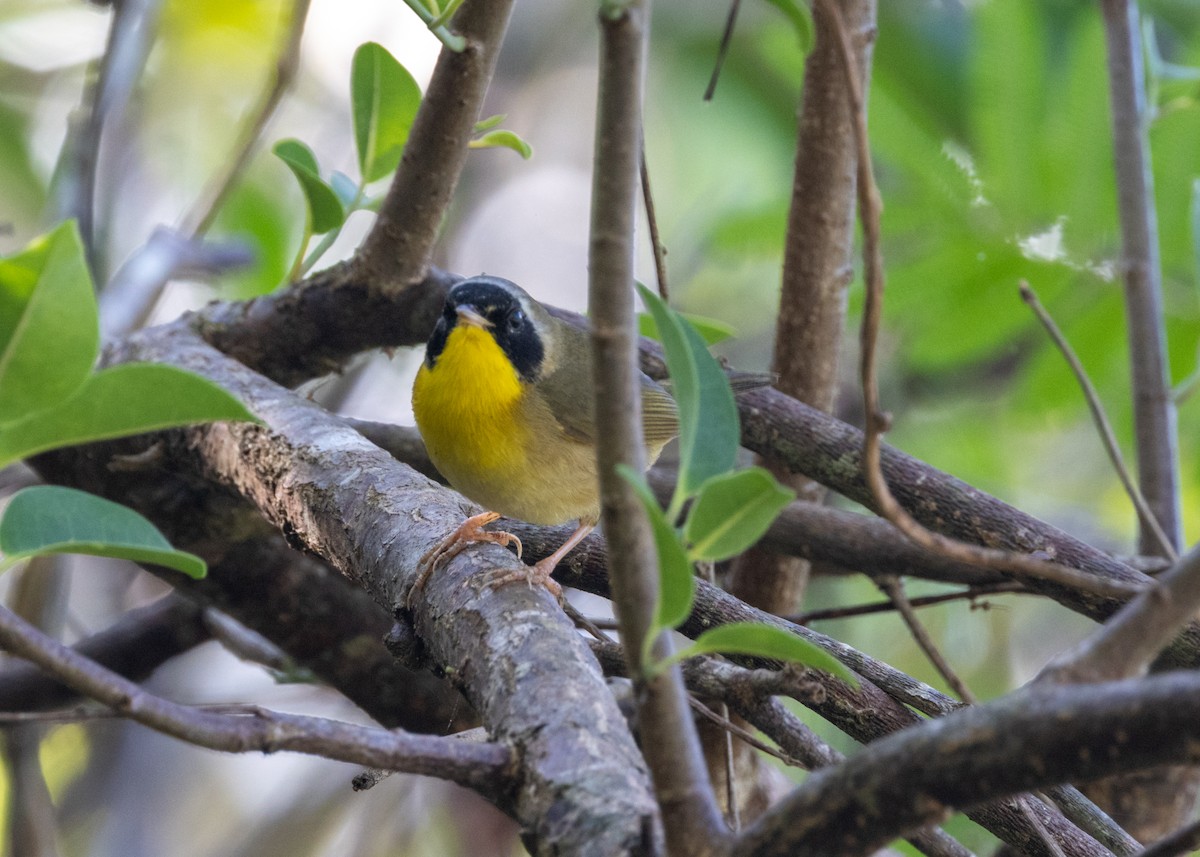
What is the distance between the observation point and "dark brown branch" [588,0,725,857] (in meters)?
1.08

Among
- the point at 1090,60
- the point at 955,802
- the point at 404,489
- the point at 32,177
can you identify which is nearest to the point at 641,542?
the point at 955,802

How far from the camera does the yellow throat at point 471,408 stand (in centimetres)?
327

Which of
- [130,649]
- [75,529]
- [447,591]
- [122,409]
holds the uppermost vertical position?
[122,409]

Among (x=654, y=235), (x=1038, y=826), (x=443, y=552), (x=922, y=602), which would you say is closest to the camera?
(x=1038, y=826)

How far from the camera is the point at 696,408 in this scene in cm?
127

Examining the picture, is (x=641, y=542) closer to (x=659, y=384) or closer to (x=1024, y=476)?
(x=659, y=384)

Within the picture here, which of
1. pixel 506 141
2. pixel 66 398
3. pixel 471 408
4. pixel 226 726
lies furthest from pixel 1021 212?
pixel 226 726

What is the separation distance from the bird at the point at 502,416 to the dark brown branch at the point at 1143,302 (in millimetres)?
1643

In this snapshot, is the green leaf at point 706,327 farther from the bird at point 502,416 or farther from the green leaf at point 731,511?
the green leaf at point 731,511

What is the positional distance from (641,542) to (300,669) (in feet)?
8.89

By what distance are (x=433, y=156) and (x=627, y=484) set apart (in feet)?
6.64

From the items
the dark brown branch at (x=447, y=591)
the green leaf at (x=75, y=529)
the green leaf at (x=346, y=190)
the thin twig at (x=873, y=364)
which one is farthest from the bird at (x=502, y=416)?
the thin twig at (x=873, y=364)

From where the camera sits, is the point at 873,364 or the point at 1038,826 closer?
the point at 873,364

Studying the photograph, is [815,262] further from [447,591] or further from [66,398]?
[66,398]
